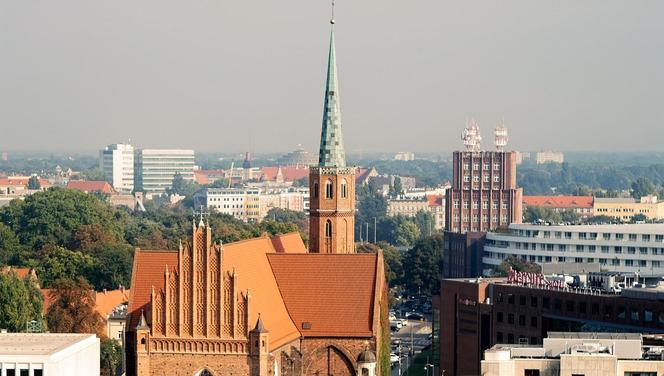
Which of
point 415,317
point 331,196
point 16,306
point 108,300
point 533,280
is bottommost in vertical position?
point 415,317

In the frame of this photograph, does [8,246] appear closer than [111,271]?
No

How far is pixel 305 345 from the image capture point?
88812 mm

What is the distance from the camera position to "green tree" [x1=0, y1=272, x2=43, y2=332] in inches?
4589

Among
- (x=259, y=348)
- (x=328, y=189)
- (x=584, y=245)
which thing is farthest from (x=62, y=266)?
(x=259, y=348)

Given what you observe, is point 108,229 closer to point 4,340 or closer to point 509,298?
point 509,298

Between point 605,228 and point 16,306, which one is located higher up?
point 605,228

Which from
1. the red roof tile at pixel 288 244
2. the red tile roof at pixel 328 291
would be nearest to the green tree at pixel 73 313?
the red roof tile at pixel 288 244

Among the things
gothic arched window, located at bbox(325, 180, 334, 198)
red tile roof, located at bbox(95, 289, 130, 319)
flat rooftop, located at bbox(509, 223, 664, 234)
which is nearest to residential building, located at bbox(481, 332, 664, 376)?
gothic arched window, located at bbox(325, 180, 334, 198)

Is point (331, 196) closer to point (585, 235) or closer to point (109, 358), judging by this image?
point (109, 358)

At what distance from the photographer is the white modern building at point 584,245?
17138 centimetres

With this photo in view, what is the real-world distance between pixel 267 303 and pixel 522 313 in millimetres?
27943

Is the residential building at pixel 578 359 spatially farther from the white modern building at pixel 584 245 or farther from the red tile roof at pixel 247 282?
the white modern building at pixel 584 245

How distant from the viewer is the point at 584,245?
179 metres

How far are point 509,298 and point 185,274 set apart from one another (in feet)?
112
